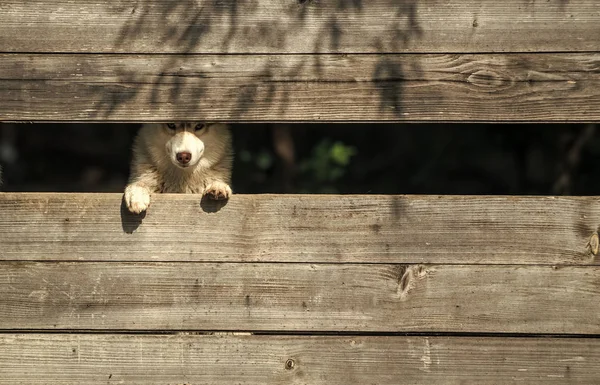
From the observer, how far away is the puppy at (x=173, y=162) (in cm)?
397

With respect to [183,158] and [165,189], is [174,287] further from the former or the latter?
[165,189]

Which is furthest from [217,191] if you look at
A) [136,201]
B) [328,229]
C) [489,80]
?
[489,80]

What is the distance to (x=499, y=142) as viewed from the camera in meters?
6.38

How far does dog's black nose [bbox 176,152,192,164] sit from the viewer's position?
3785 mm

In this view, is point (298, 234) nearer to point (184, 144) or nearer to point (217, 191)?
point (217, 191)

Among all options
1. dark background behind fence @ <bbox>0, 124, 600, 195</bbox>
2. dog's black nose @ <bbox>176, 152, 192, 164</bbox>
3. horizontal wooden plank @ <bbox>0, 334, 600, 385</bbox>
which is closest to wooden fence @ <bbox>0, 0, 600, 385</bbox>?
horizontal wooden plank @ <bbox>0, 334, 600, 385</bbox>

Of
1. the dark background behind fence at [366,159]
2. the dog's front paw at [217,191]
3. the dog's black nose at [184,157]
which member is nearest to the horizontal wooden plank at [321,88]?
the dog's front paw at [217,191]

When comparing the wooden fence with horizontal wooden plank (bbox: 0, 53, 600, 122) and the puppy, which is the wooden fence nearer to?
horizontal wooden plank (bbox: 0, 53, 600, 122)

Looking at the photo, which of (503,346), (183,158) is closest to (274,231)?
(183,158)

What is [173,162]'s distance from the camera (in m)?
3.86

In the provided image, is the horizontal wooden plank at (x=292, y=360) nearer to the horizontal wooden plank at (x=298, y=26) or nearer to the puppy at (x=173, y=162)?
the puppy at (x=173, y=162)

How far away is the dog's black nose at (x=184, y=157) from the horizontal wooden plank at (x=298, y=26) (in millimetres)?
719

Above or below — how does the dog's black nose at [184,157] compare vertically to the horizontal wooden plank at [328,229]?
above

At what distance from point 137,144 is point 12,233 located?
1.25m
